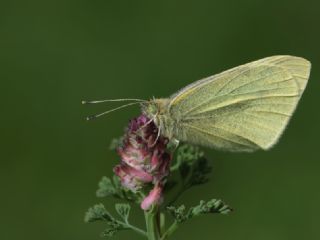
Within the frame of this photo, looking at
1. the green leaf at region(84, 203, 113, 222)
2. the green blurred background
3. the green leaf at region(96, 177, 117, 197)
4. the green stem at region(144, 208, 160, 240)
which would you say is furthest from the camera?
the green blurred background

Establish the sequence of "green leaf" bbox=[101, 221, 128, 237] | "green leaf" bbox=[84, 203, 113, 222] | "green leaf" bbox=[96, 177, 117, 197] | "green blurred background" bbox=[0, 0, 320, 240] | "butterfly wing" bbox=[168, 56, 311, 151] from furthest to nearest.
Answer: "green blurred background" bbox=[0, 0, 320, 240]
"butterfly wing" bbox=[168, 56, 311, 151]
"green leaf" bbox=[96, 177, 117, 197]
"green leaf" bbox=[84, 203, 113, 222]
"green leaf" bbox=[101, 221, 128, 237]

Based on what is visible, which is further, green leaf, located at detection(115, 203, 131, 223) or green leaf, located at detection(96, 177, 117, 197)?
green leaf, located at detection(96, 177, 117, 197)

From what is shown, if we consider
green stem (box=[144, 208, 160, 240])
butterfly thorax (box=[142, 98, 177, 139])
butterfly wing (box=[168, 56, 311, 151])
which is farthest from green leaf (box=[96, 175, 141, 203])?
butterfly wing (box=[168, 56, 311, 151])

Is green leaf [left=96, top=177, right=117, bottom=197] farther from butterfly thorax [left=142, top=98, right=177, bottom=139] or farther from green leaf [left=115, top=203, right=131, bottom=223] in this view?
butterfly thorax [left=142, top=98, right=177, bottom=139]

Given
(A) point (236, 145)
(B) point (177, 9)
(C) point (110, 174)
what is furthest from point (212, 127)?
(B) point (177, 9)

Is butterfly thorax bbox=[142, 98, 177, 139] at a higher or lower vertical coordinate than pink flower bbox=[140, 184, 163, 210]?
higher

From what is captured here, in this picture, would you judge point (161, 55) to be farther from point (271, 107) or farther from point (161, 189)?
point (161, 189)

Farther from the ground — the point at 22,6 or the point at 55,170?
the point at 22,6
